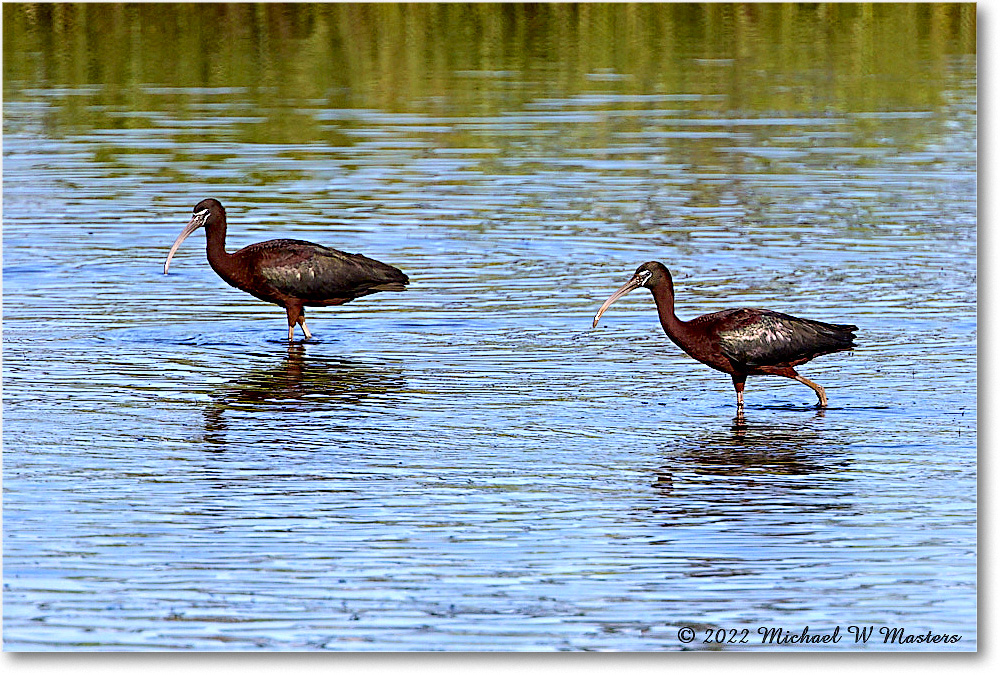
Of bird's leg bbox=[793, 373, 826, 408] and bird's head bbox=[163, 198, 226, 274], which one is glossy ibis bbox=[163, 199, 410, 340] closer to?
bird's head bbox=[163, 198, 226, 274]

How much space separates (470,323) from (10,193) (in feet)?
18.7

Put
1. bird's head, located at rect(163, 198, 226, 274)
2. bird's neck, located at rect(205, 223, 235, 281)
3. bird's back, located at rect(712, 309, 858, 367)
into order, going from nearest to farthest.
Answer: bird's back, located at rect(712, 309, 858, 367), bird's neck, located at rect(205, 223, 235, 281), bird's head, located at rect(163, 198, 226, 274)

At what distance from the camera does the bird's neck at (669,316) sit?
13.5 m

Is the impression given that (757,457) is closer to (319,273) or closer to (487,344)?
(487,344)

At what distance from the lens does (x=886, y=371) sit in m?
14.1

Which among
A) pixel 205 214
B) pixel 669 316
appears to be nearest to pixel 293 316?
pixel 205 214

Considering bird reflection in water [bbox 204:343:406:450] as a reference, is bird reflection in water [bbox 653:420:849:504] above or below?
below

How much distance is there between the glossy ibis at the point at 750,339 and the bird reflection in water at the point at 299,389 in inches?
74.5

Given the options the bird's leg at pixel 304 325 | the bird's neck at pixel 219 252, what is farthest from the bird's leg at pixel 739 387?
the bird's neck at pixel 219 252

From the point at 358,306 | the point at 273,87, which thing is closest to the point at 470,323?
the point at 358,306

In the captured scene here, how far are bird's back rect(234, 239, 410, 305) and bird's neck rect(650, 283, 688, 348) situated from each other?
266 cm

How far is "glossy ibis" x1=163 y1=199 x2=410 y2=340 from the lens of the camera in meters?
15.6

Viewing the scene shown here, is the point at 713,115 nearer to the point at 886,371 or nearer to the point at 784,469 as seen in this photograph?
the point at 886,371

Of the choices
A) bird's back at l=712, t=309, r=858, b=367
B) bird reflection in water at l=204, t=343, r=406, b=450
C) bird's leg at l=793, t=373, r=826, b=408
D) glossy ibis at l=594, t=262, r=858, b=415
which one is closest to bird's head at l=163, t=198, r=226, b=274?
bird reflection in water at l=204, t=343, r=406, b=450
